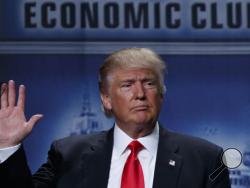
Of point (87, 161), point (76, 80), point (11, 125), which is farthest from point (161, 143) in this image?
point (76, 80)

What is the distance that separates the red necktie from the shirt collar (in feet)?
0.05

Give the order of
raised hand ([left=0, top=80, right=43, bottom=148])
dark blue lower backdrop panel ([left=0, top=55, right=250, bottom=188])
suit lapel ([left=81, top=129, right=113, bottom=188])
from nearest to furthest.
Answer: raised hand ([left=0, top=80, right=43, bottom=148])
suit lapel ([left=81, top=129, right=113, bottom=188])
dark blue lower backdrop panel ([left=0, top=55, right=250, bottom=188])

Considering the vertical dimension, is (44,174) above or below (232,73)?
below

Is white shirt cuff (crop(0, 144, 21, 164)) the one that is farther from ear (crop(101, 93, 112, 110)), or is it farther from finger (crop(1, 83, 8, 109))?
ear (crop(101, 93, 112, 110))

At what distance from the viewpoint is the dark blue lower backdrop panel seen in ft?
9.05

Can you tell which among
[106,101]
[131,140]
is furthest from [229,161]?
[106,101]

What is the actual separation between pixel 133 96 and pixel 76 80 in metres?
0.90

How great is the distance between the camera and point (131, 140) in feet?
6.33

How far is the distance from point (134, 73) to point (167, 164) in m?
0.24

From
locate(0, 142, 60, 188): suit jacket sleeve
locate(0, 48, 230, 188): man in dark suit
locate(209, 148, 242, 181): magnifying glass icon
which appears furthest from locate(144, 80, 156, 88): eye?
locate(0, 142, 60, 188): suit jacket sleeve

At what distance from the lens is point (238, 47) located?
278 cm

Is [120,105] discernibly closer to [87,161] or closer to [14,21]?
[87,161]

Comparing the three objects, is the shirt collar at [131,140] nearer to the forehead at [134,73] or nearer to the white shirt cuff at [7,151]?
the forehead at [134,73]

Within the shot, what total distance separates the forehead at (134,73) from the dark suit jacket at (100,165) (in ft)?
0.52
